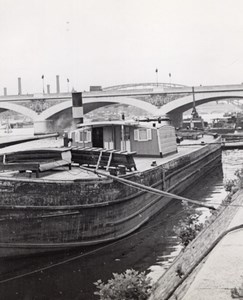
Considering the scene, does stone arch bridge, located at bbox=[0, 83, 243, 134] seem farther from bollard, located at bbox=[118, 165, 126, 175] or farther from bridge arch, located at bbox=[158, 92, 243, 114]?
bollard, located at bbox=[118, 165, 126, 175]

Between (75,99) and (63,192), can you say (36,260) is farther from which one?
(75,99)

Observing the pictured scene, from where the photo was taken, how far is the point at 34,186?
1052cm

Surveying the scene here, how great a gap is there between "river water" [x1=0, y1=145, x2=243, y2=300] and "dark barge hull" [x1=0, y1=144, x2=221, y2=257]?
0.92 ft

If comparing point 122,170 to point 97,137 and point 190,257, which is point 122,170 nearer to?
point 97,137

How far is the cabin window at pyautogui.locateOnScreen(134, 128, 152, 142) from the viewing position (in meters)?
17.1

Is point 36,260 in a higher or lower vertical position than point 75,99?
lower

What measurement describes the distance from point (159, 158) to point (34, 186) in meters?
8.23

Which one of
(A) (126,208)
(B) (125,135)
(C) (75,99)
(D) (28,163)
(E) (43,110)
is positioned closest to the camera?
(D) (28,163)

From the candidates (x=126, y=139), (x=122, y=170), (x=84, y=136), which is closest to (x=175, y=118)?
(x=126, y=139)

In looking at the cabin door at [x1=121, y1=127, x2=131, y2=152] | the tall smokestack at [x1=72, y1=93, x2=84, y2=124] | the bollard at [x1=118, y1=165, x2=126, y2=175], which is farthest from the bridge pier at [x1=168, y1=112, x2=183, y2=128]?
the bollard at [x1=118, y1=165, x2=126, y2=175]

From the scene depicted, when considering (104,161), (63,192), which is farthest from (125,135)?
(63,192)

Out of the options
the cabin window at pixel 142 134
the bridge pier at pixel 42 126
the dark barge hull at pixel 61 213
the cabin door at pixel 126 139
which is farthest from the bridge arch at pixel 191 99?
the dark barge hull at pixel 61 213

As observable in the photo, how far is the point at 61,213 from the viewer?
10.8 m

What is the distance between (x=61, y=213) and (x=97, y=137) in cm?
657
